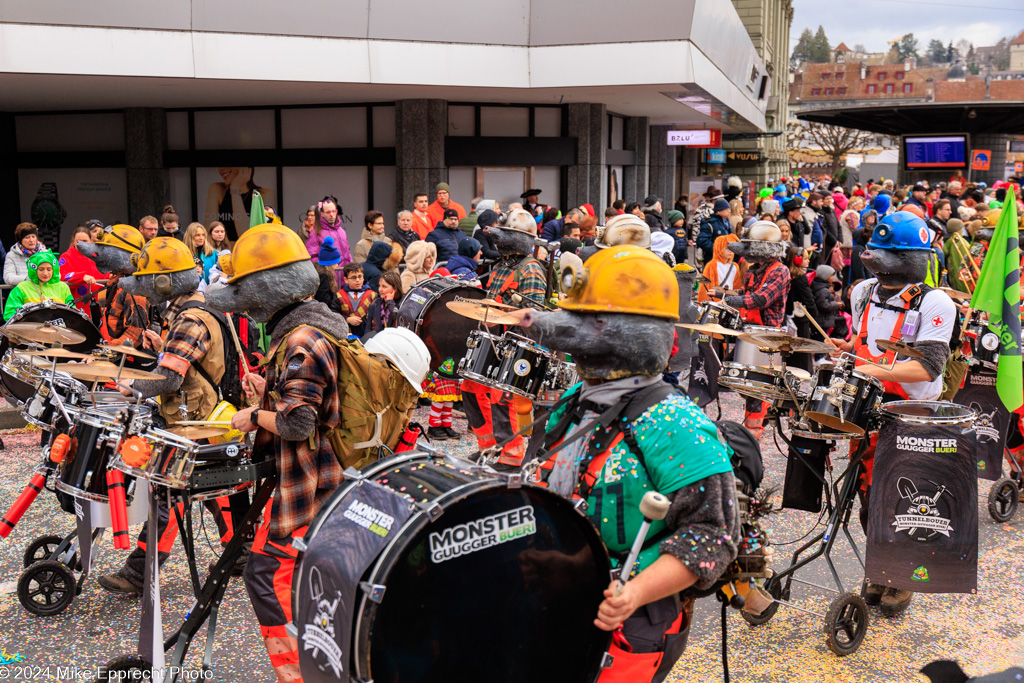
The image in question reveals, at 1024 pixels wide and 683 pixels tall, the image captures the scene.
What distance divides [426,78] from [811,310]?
7341mm

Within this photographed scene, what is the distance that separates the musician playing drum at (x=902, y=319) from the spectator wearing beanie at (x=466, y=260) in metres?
4.80

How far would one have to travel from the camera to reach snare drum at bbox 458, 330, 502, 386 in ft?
21.6

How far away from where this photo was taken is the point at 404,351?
3926 mm

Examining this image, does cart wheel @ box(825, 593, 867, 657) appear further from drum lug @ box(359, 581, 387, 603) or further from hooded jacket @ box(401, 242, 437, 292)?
hooded jacket @ box(401, 242, 437, 292)

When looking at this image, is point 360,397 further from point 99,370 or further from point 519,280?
point 519,280

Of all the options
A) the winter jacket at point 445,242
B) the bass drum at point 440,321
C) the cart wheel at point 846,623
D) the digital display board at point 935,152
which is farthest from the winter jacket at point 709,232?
the digital display board at point 935,152

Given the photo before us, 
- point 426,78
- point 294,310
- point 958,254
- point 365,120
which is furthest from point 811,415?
point 365,120

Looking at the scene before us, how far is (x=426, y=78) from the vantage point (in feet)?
50.5

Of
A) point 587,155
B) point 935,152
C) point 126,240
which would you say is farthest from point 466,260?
point 935,152

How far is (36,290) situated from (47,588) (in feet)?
16.3

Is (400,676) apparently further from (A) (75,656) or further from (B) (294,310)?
(A) (75,656)

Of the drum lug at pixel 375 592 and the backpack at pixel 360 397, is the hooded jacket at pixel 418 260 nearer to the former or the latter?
the backpack at pixel 360 397

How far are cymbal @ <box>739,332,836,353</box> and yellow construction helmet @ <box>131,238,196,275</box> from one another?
3.03m

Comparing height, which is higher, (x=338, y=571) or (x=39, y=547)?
(x=338, y=571)
